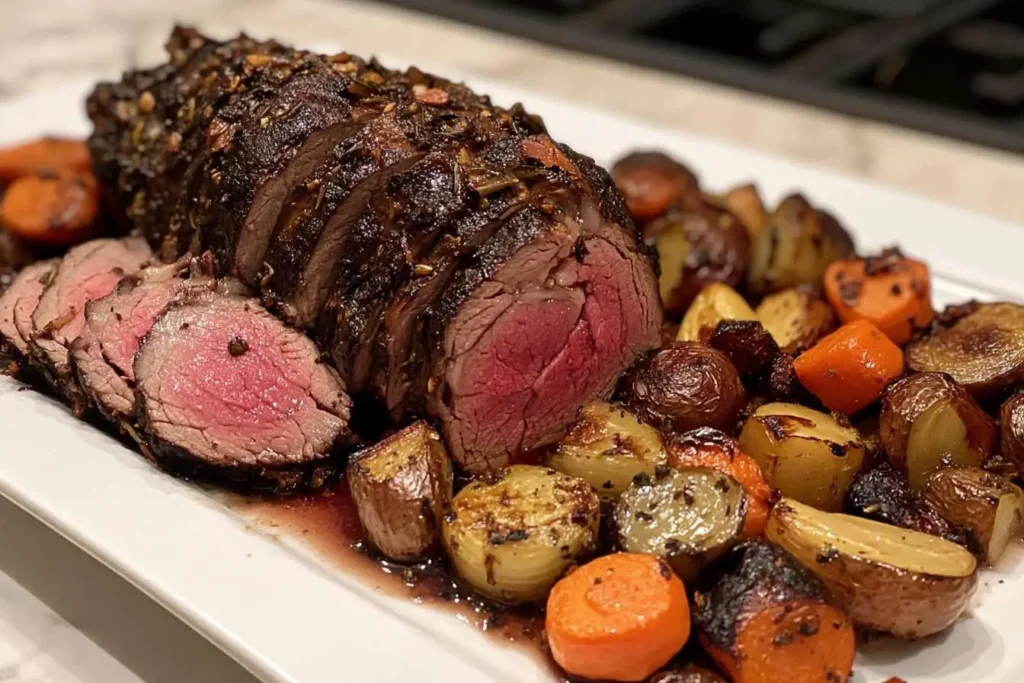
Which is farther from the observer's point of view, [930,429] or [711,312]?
[711,312]

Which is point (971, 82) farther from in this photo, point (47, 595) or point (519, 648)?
point (47, 595)

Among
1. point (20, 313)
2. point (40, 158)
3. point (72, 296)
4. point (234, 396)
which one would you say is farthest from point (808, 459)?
point (40, 158)

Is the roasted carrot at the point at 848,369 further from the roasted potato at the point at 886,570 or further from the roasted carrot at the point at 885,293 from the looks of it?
the roasted potato at the point at 886,570

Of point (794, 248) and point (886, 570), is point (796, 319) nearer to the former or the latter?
point (794, 248)

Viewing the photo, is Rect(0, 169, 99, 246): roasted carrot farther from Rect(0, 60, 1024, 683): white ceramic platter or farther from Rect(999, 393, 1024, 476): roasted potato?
Rect(999, 393, 1024, 476): roasted potato

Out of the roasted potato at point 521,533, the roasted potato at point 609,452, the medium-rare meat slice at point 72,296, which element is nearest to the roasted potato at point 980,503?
the roasted potato at point 609,452

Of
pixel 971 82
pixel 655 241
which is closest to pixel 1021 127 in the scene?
pixel 971 82

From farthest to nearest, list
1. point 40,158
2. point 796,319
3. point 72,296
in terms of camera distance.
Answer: point 40,158
point 796,319
point 72,296
